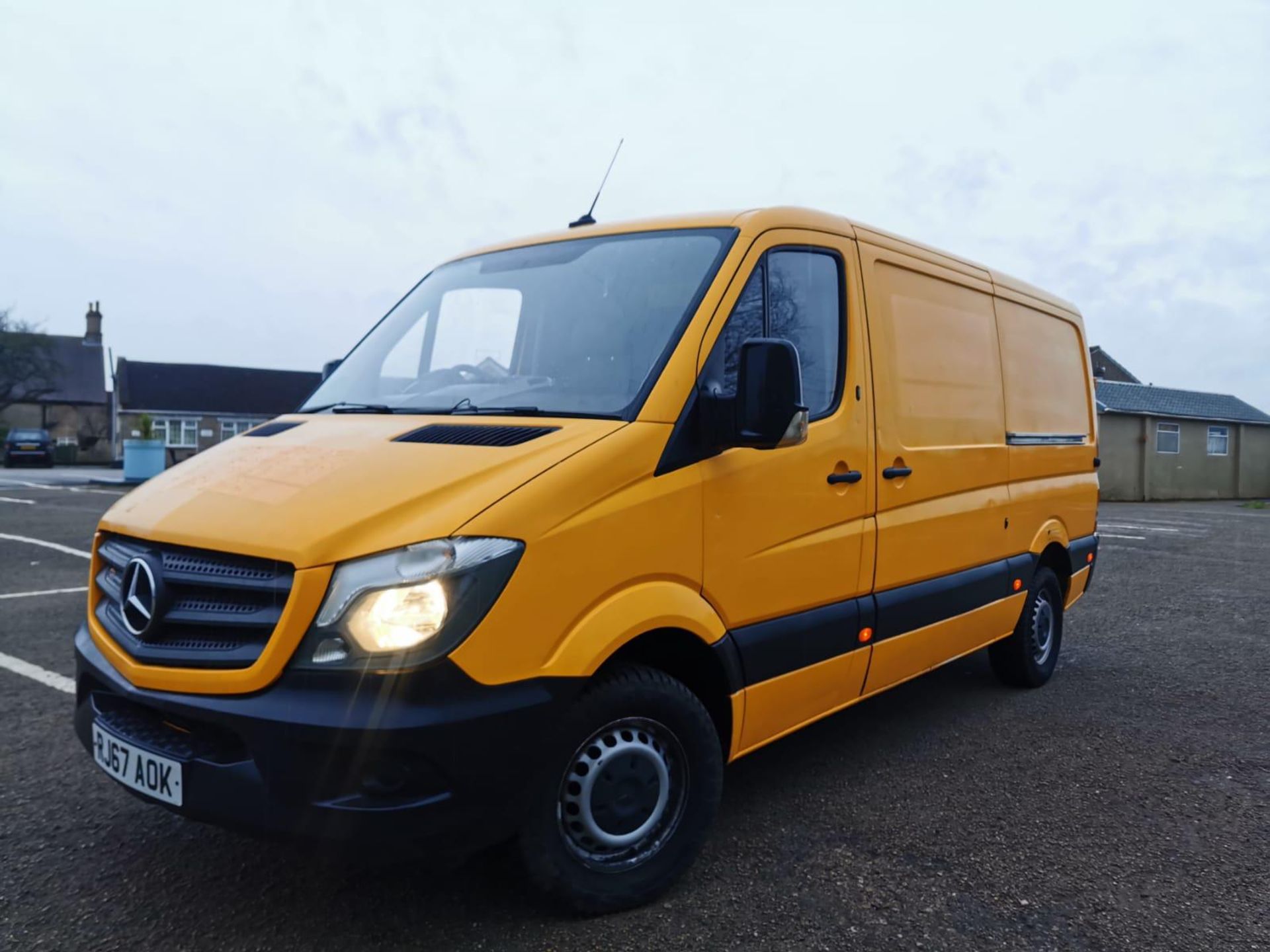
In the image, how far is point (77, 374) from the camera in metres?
63.1

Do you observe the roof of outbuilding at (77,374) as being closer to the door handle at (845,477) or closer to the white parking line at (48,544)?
the white parking line at (48,544)

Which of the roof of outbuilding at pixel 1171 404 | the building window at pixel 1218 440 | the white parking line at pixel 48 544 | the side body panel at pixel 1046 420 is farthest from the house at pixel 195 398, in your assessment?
the side body panel at pixel 1046 420

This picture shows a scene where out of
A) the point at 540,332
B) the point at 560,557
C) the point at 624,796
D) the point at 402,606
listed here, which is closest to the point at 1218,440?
the point at 540,332

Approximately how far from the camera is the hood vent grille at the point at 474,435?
2871 mm

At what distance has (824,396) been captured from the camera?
145 inches

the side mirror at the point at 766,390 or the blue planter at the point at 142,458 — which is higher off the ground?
the side mirror at the point at 766,390

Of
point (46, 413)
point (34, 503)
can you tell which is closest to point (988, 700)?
point (34, 503)

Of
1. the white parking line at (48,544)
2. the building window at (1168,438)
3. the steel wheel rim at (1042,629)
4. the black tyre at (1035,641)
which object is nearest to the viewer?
the black tyre at (1035,641)

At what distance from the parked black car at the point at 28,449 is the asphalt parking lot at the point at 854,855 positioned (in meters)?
40.5

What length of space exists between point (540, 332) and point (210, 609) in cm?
151

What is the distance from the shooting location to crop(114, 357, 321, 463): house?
58.4 meters

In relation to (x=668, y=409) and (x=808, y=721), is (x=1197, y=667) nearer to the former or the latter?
(x=808, y=721)

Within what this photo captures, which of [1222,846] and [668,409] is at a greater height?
[668,409]

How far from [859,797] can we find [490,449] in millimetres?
2162
